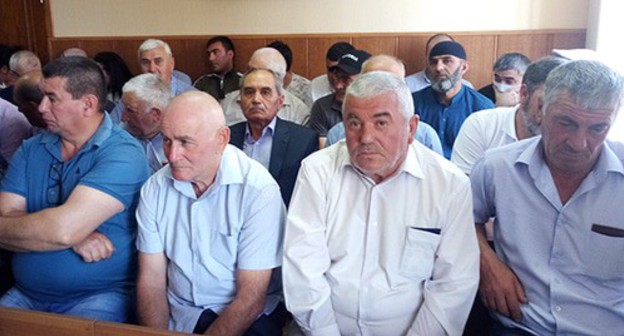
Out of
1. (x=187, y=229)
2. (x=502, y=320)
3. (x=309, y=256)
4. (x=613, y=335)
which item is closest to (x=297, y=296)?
(x=309, y=256)

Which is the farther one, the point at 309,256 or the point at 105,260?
the point at 105,260

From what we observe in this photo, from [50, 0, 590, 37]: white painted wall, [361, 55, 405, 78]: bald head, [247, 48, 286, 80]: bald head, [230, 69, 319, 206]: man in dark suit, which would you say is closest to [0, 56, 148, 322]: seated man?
[230, 69, 319, 206]: man in dark suit

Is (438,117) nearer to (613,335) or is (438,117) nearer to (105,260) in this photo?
(613,335)

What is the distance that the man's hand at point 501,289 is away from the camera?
5.33 feet

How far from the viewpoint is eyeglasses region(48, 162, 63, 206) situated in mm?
1903

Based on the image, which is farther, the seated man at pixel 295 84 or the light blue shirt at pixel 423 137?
the seated man at pixel 295 84

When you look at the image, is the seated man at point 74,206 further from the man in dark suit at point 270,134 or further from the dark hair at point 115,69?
the dark hair at point 115,69

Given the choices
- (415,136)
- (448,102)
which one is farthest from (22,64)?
(415,136)

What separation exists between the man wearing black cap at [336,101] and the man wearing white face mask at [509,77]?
0.93 meters

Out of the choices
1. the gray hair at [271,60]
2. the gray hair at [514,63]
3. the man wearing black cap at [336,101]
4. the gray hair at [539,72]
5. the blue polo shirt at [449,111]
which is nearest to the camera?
the gray hair at [539,72]

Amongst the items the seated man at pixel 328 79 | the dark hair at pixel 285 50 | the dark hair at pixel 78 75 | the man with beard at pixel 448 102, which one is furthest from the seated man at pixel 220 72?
the dark hair at pixel 78 75

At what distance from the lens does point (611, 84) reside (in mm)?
1408

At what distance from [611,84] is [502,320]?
0.81m

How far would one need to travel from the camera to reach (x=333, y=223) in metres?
1.70
